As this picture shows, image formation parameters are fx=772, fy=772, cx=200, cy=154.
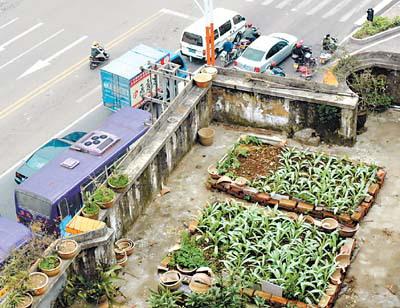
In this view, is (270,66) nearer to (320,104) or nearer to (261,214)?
(320,104)

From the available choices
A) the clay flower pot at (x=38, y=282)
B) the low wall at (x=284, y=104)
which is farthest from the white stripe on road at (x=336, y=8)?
the clay flower pot at (x=38, y=282)

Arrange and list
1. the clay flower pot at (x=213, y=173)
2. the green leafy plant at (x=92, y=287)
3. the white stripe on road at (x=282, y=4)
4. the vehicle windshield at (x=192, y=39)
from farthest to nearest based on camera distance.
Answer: the white stripe on road at (x=282, y=4)
the vehicle windshield at (x=192, y=39)
the clay flower pot at (x=213, y=173)
the green leafy plant at (x=92, y=287)

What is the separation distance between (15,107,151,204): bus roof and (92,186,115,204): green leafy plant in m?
7.06

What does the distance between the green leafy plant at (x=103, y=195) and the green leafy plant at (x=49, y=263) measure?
6.86 feet

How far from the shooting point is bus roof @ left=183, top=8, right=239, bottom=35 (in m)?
38.3

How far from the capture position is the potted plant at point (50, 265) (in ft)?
52.3

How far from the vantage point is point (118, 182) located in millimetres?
18438

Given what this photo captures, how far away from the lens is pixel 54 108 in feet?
115

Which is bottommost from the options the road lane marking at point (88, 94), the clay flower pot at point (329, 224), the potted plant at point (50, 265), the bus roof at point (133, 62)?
the road lane marking at point (88, 94)

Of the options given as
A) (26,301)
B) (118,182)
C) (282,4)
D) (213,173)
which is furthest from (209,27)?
(26,301)

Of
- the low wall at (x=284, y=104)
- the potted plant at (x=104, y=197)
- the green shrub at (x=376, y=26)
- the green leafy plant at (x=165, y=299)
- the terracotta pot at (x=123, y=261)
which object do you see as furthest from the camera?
the green shrub at (x=376, y=26)

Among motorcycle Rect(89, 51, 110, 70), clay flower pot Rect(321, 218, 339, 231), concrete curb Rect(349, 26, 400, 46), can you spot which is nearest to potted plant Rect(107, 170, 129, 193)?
clay flower pot Rect(321, 218, 339, 231)

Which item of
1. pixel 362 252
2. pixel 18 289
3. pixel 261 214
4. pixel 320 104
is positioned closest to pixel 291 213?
pixel 261 214

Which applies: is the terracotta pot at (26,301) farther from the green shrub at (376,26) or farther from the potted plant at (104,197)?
the green shrub at (376,26)
